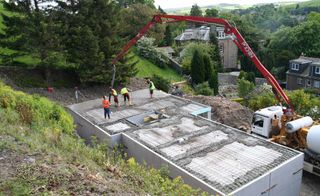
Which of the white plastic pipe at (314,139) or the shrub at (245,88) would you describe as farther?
the shrub at (245,88)

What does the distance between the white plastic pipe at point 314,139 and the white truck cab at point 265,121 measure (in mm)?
2621

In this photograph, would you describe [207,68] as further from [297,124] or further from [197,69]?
[297,124]

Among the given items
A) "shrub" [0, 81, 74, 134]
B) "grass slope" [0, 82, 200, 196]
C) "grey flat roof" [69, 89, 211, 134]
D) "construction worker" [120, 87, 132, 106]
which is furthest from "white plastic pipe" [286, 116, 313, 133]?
"shrub" [0, 81, 74, 134]

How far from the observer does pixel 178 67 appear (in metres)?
43.8

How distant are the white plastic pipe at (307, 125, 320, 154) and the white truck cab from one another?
2.62 meters

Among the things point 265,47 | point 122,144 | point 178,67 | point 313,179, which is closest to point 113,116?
point 122,144

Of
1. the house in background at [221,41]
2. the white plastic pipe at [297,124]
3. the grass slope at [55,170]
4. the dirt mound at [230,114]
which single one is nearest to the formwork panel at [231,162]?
the grass slope at [55,170]

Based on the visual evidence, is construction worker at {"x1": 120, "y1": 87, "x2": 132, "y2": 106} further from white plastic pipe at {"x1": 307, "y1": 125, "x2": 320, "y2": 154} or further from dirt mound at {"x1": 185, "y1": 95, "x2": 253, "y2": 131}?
white plastic pipe at {"x1": 307, "y1": 125, "x2": 320, "y2": 154}

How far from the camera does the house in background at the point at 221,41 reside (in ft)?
194

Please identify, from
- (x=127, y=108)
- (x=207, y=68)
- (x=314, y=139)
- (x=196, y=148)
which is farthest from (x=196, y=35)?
(x=196, y=148)

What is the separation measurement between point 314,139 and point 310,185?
2.78 metres

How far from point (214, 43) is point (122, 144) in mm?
40849

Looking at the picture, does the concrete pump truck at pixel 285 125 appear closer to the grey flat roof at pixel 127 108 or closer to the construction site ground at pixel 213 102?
the construction site ground at pixel 213 102

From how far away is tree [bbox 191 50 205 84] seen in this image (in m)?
39.0
